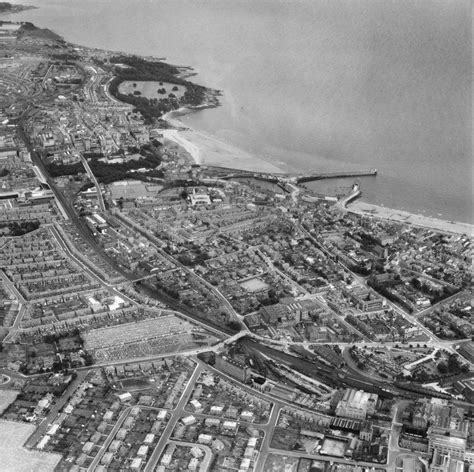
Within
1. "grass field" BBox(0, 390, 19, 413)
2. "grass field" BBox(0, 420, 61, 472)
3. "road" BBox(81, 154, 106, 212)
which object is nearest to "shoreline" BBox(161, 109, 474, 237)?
"road" BBox(81, 154, 106, 212)

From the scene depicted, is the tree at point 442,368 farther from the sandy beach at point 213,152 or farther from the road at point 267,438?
the sandy beach at point 213,152

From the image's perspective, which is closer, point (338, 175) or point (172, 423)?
point (172, 423)

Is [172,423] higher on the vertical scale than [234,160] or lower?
higher


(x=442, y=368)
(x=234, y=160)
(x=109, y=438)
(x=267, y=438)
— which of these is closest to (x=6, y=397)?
(x=109, y=438)

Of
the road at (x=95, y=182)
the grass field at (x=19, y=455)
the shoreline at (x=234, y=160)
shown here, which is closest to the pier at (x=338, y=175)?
the shoreline at (x=234, y=160)

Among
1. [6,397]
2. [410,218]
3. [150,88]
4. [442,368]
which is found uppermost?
[442,368]

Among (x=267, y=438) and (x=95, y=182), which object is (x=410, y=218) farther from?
(x=267, y=438)
